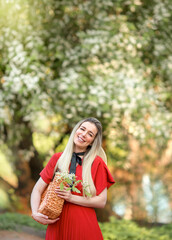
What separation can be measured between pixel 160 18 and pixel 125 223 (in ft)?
12.9

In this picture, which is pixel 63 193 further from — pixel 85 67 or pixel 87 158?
pixel 85 67

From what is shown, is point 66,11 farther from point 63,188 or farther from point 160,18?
point 63,188

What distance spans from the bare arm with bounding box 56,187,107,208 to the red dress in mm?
39

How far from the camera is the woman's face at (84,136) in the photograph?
2.84 metres

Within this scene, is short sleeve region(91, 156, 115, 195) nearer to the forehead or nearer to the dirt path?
the forehead

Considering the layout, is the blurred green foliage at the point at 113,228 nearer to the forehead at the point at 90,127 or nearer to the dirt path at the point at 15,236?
the dirt path at the point at 15,236

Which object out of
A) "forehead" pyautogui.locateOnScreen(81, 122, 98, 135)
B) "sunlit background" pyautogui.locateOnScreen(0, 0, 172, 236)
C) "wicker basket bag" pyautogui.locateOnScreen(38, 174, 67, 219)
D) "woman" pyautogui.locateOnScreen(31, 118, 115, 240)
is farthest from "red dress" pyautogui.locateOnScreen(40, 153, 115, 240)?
"sunlit background" pyautogui.locateOnScreen(0, 0, 172, 236)

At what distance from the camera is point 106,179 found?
2.82m

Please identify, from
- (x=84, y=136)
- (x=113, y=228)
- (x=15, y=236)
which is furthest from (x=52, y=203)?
(x=113, y=228)

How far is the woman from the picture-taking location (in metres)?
2.71

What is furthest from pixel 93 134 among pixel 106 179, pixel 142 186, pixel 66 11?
pixel 142 186

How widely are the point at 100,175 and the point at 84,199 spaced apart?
0.22 m

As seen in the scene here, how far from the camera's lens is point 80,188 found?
2.77m

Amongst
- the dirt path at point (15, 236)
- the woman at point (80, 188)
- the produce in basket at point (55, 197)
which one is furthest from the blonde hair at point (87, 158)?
the dirt path at point (15, 236)
